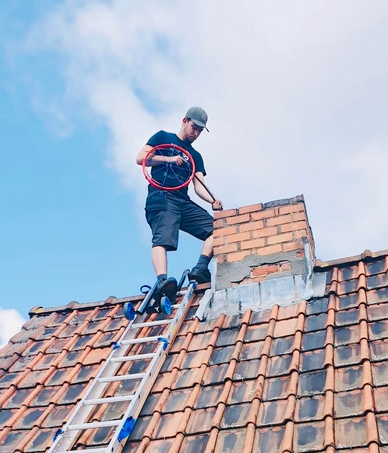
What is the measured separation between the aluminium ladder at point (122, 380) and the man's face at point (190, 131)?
2026 millimetres

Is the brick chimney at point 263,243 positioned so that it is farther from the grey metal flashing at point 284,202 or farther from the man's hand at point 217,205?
the man's hand at point 217,205

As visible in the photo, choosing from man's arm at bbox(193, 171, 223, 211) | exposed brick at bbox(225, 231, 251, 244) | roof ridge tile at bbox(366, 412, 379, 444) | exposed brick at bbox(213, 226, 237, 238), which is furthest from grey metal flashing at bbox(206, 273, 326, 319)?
roof ridge tile at bbox(366, 412, 379, 444)

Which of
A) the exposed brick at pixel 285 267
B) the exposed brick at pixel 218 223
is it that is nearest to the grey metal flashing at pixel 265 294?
the exposed brick at pixel 285 267

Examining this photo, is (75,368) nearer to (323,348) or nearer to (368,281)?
(323,348)

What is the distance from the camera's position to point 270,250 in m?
4.88

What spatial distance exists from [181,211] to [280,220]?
119cm

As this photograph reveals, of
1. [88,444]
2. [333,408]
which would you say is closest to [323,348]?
[333,408]

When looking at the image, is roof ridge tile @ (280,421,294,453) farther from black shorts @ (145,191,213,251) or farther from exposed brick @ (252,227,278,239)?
black shorts @ (145,191,213,251)

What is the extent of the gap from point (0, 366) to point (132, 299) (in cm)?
127

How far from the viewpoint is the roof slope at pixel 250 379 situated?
2977 millimetres

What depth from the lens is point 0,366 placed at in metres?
4.69

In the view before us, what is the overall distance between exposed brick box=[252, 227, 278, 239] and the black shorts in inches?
30.9

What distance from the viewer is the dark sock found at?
5367mm

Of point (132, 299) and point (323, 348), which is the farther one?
point (132, 299)
